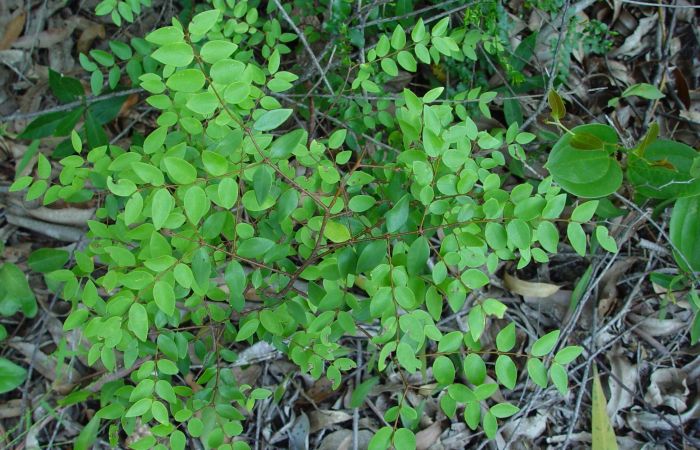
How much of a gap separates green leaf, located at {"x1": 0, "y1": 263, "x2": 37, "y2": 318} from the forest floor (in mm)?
153

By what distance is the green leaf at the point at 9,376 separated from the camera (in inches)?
66.6

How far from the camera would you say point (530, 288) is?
1932 mm

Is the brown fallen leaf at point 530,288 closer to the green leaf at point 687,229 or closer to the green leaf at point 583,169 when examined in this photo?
the green leaf at point 687,229

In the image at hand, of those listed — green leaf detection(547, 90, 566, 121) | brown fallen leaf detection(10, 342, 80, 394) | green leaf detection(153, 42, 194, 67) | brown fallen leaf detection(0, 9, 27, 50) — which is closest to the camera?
green leaf detection(153, 42, 194, 67)

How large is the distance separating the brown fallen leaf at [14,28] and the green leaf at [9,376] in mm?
1246

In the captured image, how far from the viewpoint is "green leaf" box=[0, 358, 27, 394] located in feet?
5.55

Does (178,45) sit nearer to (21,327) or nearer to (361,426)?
(361,426)

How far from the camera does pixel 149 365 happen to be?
4.09ft

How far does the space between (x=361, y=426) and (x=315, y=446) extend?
0.15 meters

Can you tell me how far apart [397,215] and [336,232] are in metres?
0.13

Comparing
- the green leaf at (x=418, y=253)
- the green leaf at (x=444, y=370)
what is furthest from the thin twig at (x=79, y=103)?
the green leaf at (x=444, y=370)

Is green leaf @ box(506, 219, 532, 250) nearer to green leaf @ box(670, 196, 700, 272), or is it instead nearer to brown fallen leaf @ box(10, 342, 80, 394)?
green leaf @ box(670, 196, 700, 272)

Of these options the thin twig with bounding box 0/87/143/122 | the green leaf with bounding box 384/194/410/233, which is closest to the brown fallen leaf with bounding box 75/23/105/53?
the thin twig with bounding box 0/87/143/122

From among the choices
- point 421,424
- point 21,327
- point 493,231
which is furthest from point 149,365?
point 21,327
